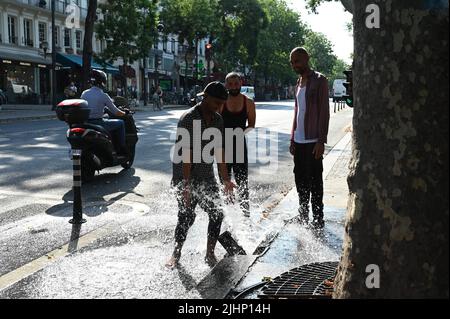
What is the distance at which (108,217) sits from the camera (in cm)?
636

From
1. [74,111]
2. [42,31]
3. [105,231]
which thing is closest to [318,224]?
[105,231]

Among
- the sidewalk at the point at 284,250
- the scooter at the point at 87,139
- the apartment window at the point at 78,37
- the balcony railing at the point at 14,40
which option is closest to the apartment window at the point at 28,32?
the balcony railing at the point at 14,40

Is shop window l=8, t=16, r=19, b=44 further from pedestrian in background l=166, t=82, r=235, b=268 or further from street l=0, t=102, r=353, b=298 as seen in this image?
pedestrian in background l=166, t=82, r=235, b=268

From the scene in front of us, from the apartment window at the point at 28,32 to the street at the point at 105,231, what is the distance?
29974mm

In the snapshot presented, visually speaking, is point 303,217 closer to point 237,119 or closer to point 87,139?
point 237,119

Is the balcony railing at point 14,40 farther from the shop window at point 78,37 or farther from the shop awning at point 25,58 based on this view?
the shop window at point 78,37

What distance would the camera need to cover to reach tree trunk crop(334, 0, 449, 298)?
7.59 feet

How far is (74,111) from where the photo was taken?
7.93 meters

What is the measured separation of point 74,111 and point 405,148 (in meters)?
6.34

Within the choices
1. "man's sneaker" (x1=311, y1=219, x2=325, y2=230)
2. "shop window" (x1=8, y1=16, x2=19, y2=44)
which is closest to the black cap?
"man's sneaker" (x1=311, y1=219, x2=325, y2=230)

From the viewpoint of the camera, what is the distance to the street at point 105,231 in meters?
4.08

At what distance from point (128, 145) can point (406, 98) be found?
7930 millimetres
